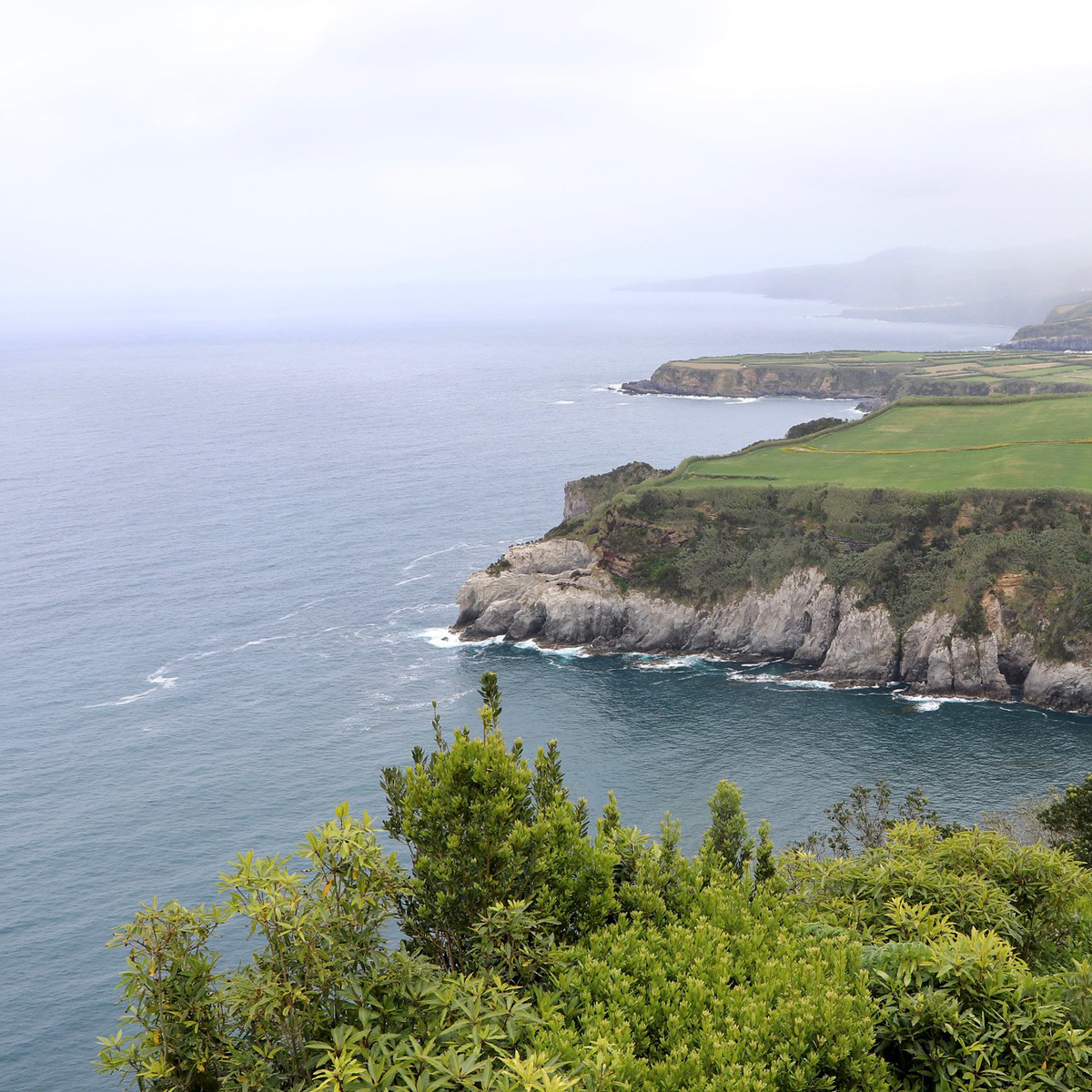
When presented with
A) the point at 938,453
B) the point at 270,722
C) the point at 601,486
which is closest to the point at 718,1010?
the point at 270,722

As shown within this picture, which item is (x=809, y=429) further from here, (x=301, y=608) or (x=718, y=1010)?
(x=718, y=1010)

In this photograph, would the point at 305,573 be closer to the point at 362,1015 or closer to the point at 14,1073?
the point at 14,1073

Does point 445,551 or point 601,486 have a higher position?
point 601,486

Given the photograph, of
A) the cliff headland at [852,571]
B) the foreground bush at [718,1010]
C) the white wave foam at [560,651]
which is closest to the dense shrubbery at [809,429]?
the cliff headland at [852,571]

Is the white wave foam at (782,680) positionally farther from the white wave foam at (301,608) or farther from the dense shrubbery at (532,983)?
the dense shrubbery at (532,983)

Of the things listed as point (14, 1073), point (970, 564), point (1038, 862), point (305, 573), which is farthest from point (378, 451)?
point (1038, 862)
